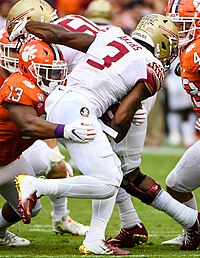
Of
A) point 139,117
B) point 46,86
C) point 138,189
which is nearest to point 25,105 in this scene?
point 46,86

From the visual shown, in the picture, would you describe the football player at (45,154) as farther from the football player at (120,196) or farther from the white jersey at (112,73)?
the white jersey at (112,73)

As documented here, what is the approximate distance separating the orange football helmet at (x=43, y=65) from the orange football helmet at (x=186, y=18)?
925 millimetres

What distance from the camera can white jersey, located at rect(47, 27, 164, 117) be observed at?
534cm

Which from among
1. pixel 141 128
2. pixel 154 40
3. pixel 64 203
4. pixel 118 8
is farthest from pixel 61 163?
pixel 118 8

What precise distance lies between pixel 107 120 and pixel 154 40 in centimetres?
62

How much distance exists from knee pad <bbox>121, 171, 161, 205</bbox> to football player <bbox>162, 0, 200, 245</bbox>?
20 centimetres

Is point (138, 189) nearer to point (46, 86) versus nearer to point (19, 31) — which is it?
point (46, 86)

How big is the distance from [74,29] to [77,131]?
1261 mm

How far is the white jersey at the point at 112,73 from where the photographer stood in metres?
5.34

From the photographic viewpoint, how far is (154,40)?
5750 mm

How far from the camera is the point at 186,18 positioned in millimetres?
6016

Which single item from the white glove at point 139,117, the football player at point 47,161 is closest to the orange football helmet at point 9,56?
the football player at point 47,161

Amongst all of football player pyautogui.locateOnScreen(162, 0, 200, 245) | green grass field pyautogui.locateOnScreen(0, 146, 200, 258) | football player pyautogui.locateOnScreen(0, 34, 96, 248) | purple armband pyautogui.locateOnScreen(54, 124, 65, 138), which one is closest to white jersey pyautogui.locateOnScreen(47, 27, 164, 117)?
football player pyautogui.locateOnScreen(0, 34, 96, 248)

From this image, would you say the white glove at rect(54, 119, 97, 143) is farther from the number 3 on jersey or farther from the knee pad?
the knee pad
